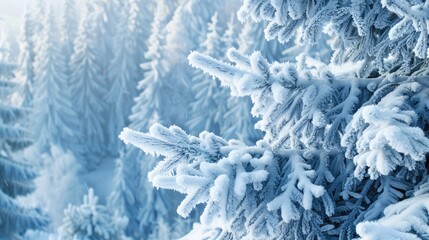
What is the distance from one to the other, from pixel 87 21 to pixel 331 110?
39.7 meters

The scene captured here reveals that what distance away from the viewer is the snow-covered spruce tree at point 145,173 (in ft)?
111

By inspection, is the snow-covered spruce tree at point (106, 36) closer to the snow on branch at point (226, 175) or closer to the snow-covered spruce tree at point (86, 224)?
the snow-covered spruce tree at point (86, 224)

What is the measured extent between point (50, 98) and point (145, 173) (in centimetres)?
1007

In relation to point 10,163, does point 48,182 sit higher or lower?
lower

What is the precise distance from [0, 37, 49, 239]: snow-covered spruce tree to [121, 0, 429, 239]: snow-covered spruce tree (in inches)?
514

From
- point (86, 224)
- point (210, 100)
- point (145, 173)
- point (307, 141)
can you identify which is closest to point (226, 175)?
point (307, 141)

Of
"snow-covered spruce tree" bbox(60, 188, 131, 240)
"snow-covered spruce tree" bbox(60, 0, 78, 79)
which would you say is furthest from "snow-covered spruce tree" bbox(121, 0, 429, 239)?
"snow-covered spruce tree" bbox(60, 0, 78, 79)

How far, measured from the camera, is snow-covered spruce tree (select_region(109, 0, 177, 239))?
33.8 meters

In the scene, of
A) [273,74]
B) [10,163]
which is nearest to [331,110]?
[273,74]

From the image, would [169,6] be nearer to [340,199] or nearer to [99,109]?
[99,109]

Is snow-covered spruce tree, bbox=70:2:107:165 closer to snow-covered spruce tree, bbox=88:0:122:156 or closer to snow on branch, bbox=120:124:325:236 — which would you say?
snow-covered spruce tree, bbox=88:0:122:156

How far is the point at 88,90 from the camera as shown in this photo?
40.7 m

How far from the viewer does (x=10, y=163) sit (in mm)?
15680

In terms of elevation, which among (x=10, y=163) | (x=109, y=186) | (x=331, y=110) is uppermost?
(x=331, y=110)
